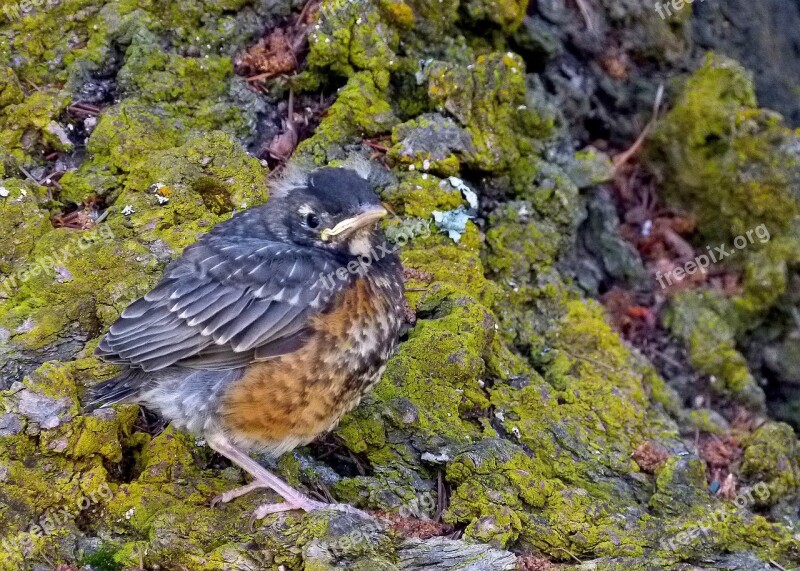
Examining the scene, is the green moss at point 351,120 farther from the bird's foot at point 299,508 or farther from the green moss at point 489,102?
the bird's foot at point 299,508

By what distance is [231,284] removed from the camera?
15.5 feet

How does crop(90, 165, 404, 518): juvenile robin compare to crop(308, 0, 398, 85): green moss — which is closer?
crop(90, 165, 404, 518): juvenile robin

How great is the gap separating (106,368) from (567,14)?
5256mm

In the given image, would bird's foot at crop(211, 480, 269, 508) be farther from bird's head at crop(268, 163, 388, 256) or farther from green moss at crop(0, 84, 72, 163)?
green moss at crop(0, 84, 72, 163)

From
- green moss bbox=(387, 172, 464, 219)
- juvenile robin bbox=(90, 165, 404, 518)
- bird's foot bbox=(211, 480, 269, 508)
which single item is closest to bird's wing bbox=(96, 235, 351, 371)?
juvenile robin bbox=(90, 165, 404, 518)

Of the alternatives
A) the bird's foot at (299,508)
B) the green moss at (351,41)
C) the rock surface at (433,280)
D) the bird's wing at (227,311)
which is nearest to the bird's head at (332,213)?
the bird's wing at (227,311)

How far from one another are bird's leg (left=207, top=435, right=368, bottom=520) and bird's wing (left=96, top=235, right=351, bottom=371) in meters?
0.44

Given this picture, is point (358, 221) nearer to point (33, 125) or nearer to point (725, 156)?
point (33, 125)

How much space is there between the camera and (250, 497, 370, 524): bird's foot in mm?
4328

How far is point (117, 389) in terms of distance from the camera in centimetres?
451

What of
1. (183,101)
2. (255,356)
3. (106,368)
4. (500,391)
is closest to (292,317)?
(255,356)

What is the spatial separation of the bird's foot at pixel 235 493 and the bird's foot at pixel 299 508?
17cm

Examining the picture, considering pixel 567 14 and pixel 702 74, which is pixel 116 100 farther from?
pixel 702 74

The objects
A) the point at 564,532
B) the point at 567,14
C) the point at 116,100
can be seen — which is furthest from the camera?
the point at 567,14
